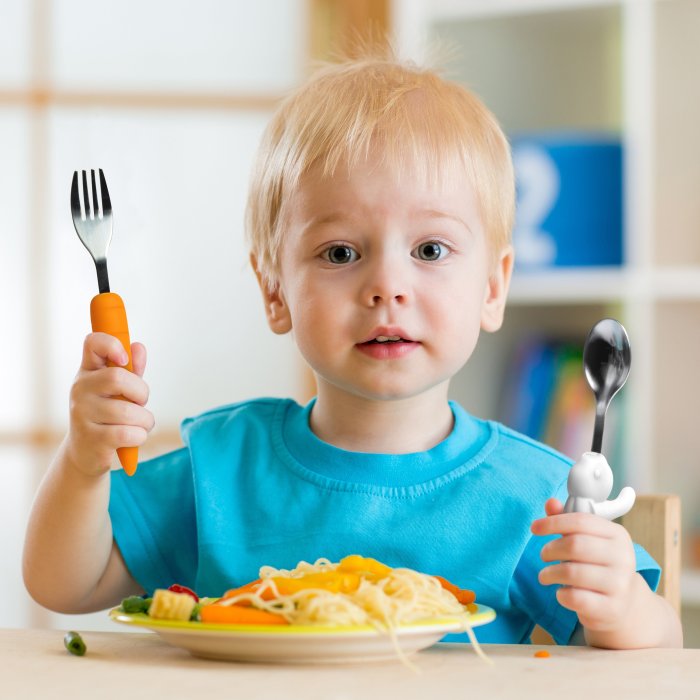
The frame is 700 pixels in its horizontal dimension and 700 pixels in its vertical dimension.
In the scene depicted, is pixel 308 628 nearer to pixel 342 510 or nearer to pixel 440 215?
pixel 342 510

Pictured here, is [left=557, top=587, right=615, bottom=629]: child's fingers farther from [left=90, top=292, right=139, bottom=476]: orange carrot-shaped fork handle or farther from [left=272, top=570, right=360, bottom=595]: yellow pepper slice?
[left=90, top=292, right=139, bottom=476]: orange carrot-shaped fork handle

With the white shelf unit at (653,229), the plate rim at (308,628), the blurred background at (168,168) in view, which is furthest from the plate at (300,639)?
the blurred background at (168,168)

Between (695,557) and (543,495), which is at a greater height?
(543,495)

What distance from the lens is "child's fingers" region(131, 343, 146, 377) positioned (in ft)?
3.12

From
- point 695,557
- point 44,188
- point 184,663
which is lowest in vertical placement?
point 695,557

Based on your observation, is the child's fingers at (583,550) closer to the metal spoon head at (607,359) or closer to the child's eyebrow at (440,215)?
the metal spoon head at (607,359)

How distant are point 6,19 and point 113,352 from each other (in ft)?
7.27

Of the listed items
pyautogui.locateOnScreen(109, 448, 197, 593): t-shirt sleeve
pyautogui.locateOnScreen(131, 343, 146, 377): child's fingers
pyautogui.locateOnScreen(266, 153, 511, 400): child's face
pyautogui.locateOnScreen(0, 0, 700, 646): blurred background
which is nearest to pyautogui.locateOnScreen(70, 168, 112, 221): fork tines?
pyautogui.locateOnScreen(131, 343, 146, 377): child's fingers

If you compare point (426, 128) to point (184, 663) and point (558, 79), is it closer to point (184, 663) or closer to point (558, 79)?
point (184, 663)

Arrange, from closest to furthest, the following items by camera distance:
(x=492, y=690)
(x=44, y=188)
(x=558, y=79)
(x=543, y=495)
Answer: (x=492, y=690)
(x=543, y=495)
(x=558, y=79)
(x=44, y=188)

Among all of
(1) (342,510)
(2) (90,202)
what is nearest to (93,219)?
(2) (90,202)

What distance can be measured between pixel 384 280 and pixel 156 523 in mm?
351

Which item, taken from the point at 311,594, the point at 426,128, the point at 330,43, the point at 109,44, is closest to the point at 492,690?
the point at 311,594

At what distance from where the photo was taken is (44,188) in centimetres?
285
